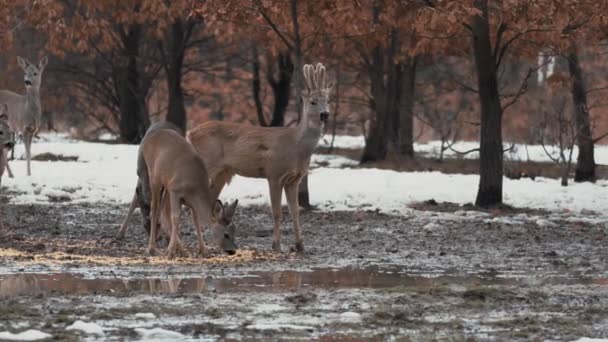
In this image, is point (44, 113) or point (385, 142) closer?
point (385, 142)

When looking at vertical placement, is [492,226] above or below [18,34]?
below

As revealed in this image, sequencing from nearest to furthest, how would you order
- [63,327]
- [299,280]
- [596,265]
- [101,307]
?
1. [63,327]
2. [101,307]
3. [299,280]
4. [596,265]

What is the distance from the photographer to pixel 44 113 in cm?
4447

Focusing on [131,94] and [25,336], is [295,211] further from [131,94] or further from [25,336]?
[131,94]

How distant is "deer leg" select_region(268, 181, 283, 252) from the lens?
1631 centimetres

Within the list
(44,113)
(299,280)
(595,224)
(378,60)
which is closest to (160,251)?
(299,280)

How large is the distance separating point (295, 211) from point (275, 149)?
2.93 feet

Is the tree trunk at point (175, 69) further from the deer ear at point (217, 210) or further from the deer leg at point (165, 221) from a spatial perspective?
the deer ear at point (217, 210)

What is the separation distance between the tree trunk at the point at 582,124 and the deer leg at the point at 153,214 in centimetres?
1296

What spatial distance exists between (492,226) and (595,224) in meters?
1.74

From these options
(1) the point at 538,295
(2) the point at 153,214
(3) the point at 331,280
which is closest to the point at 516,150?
(2) the point at 153,214

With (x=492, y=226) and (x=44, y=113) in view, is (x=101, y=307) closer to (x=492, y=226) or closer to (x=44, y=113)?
(x=492, y=226)

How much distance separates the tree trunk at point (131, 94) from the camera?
37625 millimetres

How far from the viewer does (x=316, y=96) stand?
1662 centimetres
